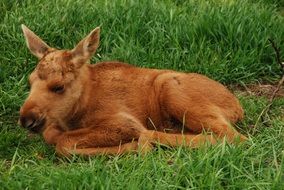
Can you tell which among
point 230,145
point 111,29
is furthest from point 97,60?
point 230,145

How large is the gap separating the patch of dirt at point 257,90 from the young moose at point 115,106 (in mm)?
1075

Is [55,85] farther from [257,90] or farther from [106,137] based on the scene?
[257,90]

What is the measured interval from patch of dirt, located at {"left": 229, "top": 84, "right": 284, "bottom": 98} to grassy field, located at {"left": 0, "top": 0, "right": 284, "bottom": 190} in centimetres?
6

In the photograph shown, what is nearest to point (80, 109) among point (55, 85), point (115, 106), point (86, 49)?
point (115, 106)

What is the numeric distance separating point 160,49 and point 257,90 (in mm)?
1288

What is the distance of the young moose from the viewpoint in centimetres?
596

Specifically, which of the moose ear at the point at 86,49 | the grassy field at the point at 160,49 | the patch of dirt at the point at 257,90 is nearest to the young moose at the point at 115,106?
the moose ear at the point at 86,49

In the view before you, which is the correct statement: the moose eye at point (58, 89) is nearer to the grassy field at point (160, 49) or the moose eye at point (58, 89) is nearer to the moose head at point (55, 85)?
the moose head at point (55, 85)

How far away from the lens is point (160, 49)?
26.0 ft

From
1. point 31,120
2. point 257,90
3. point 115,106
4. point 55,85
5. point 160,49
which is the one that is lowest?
point 257,90

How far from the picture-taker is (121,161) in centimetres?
546

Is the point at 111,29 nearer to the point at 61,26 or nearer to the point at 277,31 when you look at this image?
the point at 61,26

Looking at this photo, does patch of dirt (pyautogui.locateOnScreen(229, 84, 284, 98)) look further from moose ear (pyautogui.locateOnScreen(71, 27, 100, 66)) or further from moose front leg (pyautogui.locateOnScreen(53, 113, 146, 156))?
moose ear (pyautogui.locateOnScreen(71, 27, 100, 66))

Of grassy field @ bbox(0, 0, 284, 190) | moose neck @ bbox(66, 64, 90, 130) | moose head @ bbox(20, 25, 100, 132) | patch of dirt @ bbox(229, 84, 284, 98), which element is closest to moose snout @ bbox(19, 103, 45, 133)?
moose head @ bbox(20, 25, 100, 132)
